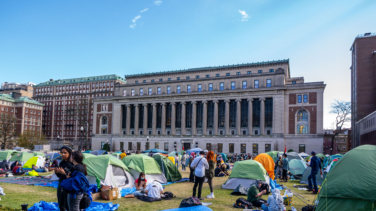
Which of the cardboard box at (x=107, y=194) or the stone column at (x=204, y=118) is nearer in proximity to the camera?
the cardboard box at (x=107, y=194)

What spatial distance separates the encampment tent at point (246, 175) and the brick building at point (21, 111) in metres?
94.6

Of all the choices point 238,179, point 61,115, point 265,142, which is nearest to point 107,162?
point 238,179

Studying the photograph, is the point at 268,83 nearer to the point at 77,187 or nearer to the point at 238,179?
the point at 238,179

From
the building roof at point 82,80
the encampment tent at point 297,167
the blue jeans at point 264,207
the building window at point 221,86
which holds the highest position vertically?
the building roof at point 82,80

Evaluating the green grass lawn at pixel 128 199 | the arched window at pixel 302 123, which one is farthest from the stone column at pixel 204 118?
the green grass lawn at pixel 128 199

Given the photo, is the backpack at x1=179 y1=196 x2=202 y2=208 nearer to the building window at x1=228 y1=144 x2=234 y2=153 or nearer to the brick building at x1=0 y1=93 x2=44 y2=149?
the building window at x1=228 y1=144 x2=234 y2=153

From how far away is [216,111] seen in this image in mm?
64625

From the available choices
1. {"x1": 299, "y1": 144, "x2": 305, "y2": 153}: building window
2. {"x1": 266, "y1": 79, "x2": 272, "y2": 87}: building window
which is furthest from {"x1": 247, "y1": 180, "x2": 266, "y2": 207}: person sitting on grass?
{"x1": 266, "y1": 79, "x2": 272, "y2": 87}: building window

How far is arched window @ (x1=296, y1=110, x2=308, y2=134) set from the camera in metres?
57.5

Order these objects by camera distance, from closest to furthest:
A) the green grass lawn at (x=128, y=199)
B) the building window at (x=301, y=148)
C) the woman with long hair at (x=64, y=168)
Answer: the woman with long hair at (x=64, y=168)
the green grass lawn at (x=128, y=199)
the building window at (x=301, y=148)

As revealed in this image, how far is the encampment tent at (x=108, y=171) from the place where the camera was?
620 inches

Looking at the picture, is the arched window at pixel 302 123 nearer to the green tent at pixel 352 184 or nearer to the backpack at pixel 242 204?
the backpack at pixel 242 204

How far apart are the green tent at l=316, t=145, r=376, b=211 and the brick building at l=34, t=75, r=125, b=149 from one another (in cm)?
10417

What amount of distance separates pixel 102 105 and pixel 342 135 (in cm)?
9070
